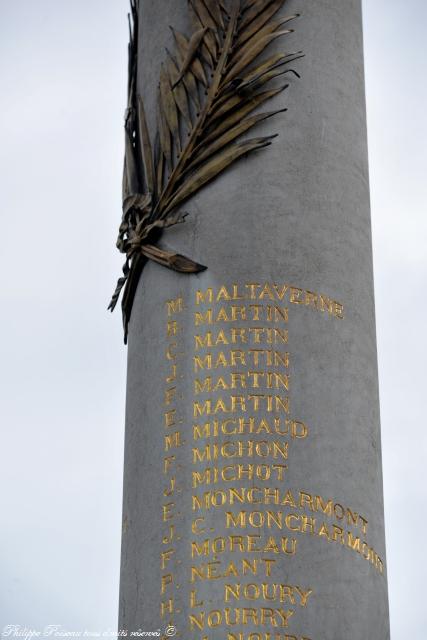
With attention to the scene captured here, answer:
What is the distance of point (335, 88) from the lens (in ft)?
82.0

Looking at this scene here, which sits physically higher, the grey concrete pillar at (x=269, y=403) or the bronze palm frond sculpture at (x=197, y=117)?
the bronze palm frond sculpture at (x=197, y=117)

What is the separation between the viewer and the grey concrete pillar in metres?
22.0

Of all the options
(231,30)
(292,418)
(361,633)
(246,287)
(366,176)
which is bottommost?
(361,633)

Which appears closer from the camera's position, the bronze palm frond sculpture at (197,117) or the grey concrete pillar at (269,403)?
the grey concrete pillar at (269,403)

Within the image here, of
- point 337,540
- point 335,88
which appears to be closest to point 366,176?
point 335,88

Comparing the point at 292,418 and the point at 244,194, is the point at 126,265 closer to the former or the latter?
the point at 244,194

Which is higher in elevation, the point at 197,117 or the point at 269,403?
the point at 197,117

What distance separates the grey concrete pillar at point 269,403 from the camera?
72.3ft

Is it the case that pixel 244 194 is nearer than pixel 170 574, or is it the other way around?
pixel 170 574

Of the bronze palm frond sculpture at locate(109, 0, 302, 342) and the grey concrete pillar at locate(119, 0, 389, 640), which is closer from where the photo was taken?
the grey concrete pillar at locate(119, 0, 389, 640)

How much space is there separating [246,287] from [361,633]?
4.20 metres

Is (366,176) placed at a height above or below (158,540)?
above

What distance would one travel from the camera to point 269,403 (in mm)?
22781

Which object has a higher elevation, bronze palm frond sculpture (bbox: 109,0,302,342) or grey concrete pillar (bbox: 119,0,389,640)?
bronze palm frond sculpture (bbox: 109,0,302,342)
